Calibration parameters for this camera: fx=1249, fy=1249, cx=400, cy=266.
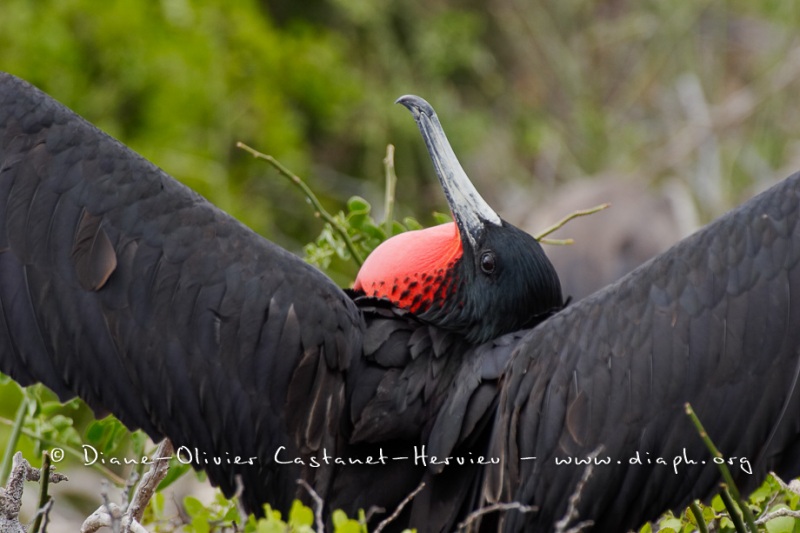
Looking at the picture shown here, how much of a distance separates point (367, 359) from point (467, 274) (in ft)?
1.36

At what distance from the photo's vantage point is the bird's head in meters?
2.98

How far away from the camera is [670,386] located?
2.51 meters

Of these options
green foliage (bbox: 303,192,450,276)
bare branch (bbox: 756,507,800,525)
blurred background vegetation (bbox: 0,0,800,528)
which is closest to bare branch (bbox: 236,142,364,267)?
green foliage (bbox: 303,192,450,276)

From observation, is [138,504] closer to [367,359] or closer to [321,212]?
[367,359]

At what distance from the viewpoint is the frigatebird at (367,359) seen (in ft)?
8.25

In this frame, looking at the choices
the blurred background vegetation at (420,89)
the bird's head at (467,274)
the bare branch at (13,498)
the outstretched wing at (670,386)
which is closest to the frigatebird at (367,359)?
the outstretched wing at (670,386)

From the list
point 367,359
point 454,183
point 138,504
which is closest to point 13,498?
point 138,504

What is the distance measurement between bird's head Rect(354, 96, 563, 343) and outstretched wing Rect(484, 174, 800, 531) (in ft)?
1.23

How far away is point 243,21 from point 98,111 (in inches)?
51.9

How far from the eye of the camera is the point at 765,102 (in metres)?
7.77

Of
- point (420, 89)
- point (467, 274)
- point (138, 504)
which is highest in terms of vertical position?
point (420, 89)

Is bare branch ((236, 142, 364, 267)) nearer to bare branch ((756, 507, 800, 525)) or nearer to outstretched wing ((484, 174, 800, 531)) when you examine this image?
outstretched wing ((484, 174, 800, 531))

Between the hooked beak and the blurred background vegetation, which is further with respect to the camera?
the blurred background vegetation

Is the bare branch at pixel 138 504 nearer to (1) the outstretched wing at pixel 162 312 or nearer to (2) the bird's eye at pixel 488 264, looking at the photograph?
(1) the outstretched wing at pixel 162 312
